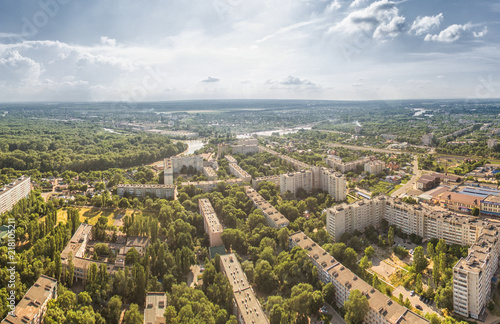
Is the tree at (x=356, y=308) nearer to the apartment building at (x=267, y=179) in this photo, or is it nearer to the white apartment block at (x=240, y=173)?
the apartment building at (x=267, y=179)

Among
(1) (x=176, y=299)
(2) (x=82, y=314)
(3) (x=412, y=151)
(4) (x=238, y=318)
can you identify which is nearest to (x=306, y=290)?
(4) (x=238, y=318)

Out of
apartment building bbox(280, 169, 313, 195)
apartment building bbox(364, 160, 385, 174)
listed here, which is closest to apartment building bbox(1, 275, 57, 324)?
apartment building bbox(280, 169, 313, 195)

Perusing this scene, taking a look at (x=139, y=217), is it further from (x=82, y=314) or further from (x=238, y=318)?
(x=238, y=318)

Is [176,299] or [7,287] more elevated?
[7,287]

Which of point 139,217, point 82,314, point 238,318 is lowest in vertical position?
point 238,318

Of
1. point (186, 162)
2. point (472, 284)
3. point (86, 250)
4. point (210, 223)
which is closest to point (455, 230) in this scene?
point (472, 284)

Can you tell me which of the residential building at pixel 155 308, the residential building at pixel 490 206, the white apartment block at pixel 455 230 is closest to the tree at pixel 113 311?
the residential building at pixel 155 308

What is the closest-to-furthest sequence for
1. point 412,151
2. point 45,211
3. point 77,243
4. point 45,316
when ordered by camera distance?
point 45,316 < point 77,243 < point 45,211 < point 412,151
